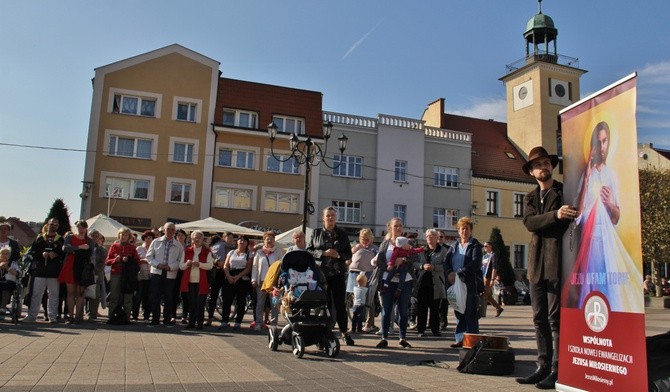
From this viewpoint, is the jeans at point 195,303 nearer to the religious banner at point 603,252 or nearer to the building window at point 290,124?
the religious banner at point 603,252

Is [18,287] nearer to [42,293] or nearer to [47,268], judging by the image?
[42,293]

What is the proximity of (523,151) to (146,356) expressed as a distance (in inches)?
1760

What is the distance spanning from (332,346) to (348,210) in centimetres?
3023

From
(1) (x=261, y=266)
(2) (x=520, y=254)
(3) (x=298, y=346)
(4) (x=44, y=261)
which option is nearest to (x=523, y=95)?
(2) (x=520, y=254)

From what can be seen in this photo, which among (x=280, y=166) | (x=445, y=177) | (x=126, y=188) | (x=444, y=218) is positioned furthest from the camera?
(x=445, y=177)

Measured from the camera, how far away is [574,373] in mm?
4504

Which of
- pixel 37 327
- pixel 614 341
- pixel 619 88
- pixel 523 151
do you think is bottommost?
pixel 37 327

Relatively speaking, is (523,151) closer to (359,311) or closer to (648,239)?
(648,239)

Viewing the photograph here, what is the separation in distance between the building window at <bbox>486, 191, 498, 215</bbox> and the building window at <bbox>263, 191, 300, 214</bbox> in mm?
15431

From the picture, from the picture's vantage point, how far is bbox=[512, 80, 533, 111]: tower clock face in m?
47.2

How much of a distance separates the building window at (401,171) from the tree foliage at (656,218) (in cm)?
1484

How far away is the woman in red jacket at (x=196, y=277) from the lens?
11172 millimetres

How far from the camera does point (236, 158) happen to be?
35500 mm

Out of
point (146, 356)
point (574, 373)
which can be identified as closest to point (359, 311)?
point (146, 356)
